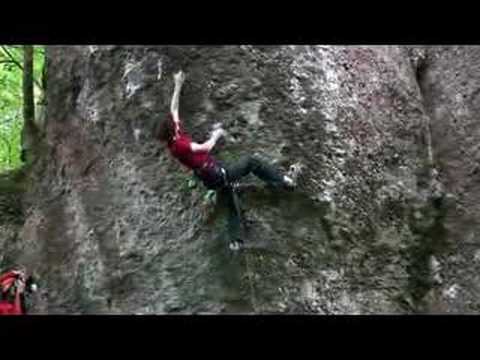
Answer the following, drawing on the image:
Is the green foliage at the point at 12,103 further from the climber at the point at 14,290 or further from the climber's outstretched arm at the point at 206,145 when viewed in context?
the climber's outstretched arm at the point at 206,145

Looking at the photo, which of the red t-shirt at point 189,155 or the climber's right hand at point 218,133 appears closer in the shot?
the red t-shirt at point 189,155

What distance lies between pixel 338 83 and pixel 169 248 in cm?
331

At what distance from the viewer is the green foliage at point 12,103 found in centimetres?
1741

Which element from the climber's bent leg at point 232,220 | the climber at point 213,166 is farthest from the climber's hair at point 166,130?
the climber's bent leg at point 232,220

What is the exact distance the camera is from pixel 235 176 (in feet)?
33.8

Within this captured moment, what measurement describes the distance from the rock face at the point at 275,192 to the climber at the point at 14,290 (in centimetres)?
33

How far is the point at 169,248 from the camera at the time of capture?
35.7 feet

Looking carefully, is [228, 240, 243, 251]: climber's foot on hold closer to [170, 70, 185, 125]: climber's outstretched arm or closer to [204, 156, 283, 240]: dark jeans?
[204, 156, 283, 240]: dark jeans

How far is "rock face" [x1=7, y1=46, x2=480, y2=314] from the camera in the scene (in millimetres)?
10609

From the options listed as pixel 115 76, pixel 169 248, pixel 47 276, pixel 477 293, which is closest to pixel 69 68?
pixel 115 76

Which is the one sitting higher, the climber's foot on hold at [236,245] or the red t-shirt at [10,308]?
the climber's foot on hold at [236,245]

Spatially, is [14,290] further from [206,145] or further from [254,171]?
[254,171]

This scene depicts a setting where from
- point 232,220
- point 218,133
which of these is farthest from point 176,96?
point 232,220

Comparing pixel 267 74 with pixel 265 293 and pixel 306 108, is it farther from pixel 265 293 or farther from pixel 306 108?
pixel 265 293
